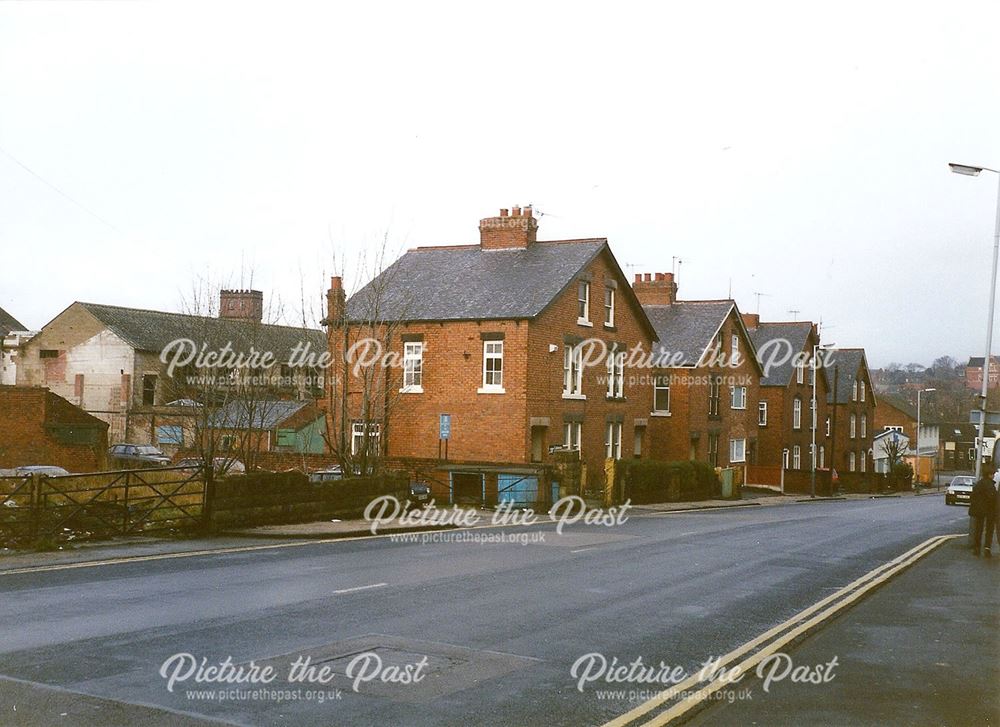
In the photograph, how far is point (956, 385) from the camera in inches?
4865

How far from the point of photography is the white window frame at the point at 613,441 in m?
43.8

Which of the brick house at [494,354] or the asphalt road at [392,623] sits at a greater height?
the brick house at [494,354]

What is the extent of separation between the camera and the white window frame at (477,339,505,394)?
3791cm

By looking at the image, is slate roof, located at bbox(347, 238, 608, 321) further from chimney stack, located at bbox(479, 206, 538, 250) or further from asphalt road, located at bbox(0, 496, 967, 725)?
asphalt road, located at bbox(0, 496, 967, 725)

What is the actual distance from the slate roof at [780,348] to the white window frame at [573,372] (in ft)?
93.5

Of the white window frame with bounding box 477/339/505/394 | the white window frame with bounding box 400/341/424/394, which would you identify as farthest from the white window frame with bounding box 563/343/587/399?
the white window frame with bounding box 400/341/424/394

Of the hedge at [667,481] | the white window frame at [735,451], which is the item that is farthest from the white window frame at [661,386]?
the white window frame at [735,451]

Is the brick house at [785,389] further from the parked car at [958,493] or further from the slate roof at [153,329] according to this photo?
the slate roof at [153,329]

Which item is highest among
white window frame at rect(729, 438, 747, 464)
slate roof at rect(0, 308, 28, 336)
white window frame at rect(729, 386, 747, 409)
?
slate roof at rect(0, 308, 28, 336)

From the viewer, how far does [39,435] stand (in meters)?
43.1

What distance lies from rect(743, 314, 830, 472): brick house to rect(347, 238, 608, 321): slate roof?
28.3 metres

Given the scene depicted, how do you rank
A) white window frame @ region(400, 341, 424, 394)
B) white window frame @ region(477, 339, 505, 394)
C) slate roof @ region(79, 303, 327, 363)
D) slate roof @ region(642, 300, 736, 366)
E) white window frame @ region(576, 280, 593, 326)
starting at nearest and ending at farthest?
white window frame @ region(477, 339, 505, 394), white window frame @ region(400, 341, 424, 394), white window frame @ region(576, 280, 593, 326), slate roof @ region(642, 300, 736, 366), slate roof @ region(79, 303, 327, 363)

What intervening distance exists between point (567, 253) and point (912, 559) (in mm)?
23339

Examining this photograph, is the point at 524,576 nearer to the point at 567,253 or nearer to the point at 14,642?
the point at 14,642
